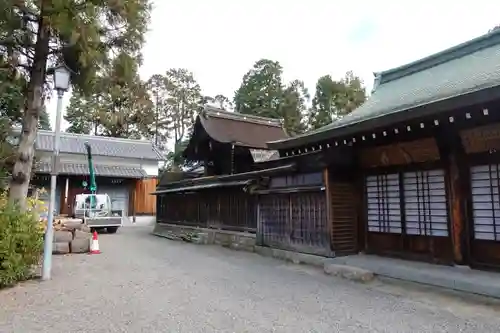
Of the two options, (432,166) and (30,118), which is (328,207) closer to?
(432,166)

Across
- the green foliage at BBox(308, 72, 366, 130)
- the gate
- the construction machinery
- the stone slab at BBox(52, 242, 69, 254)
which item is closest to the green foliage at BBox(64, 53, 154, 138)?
the construction machinery

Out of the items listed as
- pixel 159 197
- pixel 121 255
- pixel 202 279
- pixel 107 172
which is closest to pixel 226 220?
pixel 121 255

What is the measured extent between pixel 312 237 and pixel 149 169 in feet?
74.2

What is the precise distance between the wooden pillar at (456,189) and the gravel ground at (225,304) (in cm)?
130

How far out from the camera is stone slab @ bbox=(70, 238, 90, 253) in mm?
10980

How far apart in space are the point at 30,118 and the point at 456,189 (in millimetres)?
8820

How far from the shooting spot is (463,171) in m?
6.68

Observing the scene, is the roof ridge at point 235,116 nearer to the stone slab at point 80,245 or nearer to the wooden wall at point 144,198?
the stone slab at point 80,245

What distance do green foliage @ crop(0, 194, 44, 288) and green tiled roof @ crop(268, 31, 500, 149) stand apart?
19.8 ft

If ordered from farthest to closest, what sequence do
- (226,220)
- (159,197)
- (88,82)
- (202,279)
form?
1. (159,197)
2. (226,220)
3. (88,82)
4. (202,279)

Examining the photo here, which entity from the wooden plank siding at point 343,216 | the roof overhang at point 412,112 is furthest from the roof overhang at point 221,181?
the roof overhang at point 412,112

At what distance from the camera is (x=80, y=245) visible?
36.3 feet

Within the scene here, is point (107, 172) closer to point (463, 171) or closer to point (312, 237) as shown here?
point (312, 237)

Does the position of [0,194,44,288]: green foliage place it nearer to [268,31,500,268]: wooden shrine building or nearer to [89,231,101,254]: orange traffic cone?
[89,231,101,254]: orange traffic cone
